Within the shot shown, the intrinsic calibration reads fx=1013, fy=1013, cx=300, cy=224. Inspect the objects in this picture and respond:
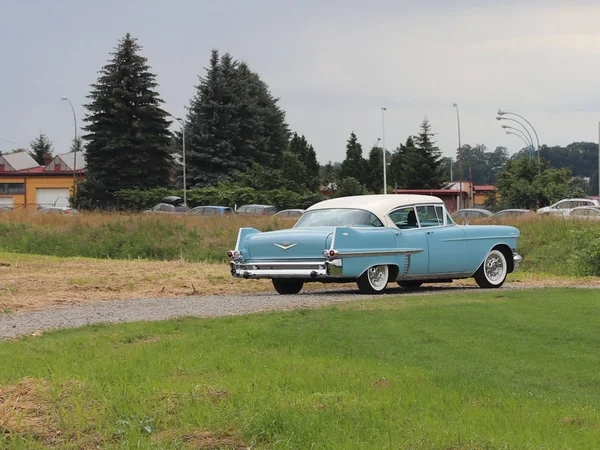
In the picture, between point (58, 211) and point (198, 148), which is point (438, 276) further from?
point (198, 148)

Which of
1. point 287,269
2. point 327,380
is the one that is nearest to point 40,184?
point 287,269

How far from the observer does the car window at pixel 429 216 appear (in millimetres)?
18547

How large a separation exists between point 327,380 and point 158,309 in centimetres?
728

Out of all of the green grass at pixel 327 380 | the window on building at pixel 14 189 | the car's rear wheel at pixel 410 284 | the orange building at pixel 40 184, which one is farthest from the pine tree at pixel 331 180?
the green grass at pixel 327 380

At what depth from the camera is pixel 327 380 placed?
8.01m

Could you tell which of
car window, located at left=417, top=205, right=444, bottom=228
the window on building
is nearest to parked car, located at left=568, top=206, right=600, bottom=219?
car window, located at left=417, top=205, right=444, bottom=228

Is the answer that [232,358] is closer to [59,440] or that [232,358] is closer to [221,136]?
[59,440]

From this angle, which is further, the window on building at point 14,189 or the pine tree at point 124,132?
the window on building at point 14,189

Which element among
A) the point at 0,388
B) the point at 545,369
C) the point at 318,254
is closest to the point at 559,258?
the point at 318,254

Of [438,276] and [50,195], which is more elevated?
[50,195]

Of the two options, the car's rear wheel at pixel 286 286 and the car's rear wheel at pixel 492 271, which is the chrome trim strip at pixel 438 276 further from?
the car's rear wheel at pixel 286 286

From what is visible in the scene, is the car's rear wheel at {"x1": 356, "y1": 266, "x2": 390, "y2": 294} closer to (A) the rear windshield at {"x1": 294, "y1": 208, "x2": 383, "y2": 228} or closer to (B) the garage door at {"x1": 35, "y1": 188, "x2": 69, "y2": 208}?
(A) the rear windshield at {"x1": 294, "y1": 208, "x2": 383, "y2": 228}

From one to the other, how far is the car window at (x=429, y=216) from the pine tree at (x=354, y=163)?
76019mm

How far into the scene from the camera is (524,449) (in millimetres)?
5883
